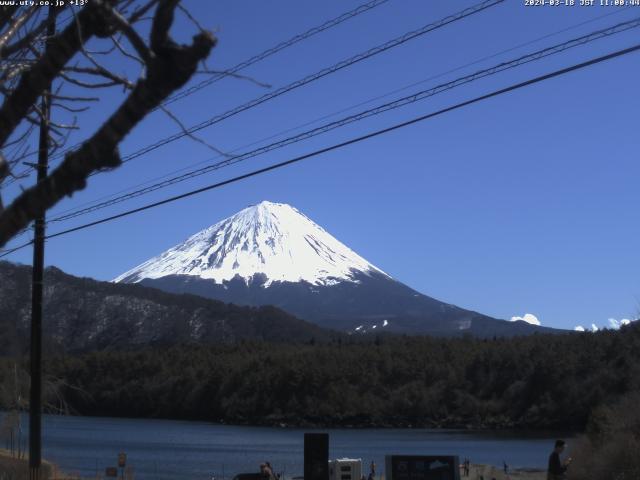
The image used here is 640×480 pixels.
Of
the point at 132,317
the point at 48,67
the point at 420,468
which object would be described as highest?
the point at 132,317

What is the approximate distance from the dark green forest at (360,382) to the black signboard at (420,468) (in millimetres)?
70889

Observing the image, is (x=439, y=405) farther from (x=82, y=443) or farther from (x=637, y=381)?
(x=82, y=443)

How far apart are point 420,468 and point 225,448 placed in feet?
157

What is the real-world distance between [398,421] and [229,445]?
36457mm

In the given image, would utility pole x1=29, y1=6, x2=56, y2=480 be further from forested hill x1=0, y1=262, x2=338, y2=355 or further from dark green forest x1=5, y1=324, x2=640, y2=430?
forested hill x1=0, y1=262, x2=338, y2=355

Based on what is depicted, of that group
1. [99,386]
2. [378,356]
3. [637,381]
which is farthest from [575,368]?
[99,386]

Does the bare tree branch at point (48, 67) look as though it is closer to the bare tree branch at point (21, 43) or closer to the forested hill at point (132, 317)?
the bare tree branch at point (21, 43)

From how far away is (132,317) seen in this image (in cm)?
18088

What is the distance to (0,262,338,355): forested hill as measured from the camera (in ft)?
554

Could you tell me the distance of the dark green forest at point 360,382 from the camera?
8775 centimetres

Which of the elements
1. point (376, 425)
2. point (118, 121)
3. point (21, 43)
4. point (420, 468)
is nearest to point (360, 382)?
point (376, 425)

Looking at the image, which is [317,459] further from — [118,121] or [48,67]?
[118,121]

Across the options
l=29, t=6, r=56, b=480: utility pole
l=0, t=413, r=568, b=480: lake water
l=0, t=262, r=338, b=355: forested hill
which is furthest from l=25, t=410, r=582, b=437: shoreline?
l=29, t=6, r=56, b=480: utility pole

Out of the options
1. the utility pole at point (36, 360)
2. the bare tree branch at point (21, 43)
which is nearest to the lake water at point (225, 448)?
the utility pole at point (36, 360)
